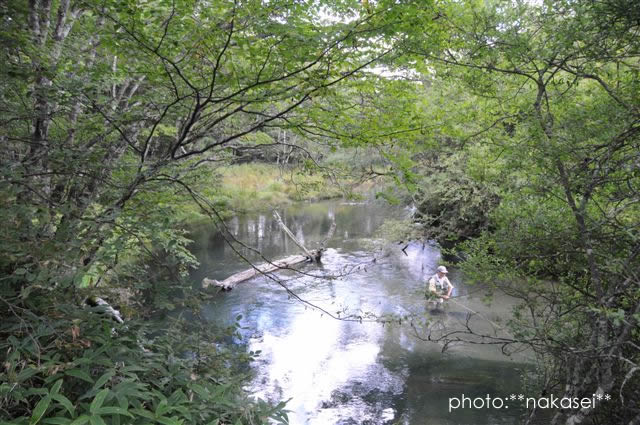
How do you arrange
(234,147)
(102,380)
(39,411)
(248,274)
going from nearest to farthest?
(39,411), (102,380), (234,147), (248,274)

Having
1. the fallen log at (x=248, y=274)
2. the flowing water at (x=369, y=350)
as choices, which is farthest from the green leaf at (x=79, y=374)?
the fallen log at (x=248, y=274)

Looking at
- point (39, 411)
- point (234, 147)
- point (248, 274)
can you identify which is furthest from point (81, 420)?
point (248, 274)

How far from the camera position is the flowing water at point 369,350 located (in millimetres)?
6402

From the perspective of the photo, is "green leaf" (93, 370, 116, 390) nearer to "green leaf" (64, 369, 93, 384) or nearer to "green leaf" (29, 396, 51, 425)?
"green leaf" (64, 369, 93, 384)

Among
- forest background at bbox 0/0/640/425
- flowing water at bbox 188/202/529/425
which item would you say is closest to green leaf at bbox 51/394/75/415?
forest background at bbox 0/0/640/425

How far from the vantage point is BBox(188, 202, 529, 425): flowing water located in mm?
6402

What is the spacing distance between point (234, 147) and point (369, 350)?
6.26 metres

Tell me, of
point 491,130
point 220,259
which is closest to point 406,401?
point 491,130

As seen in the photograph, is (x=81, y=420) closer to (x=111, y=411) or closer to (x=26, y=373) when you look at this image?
(x=111, y=411)

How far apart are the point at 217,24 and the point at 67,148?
4.67ft

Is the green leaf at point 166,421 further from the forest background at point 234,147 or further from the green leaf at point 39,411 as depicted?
the green leaf at point 39,411

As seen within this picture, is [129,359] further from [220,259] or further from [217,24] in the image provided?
[220,259]

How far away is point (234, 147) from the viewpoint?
3.89 m

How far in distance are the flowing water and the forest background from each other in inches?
34.0
